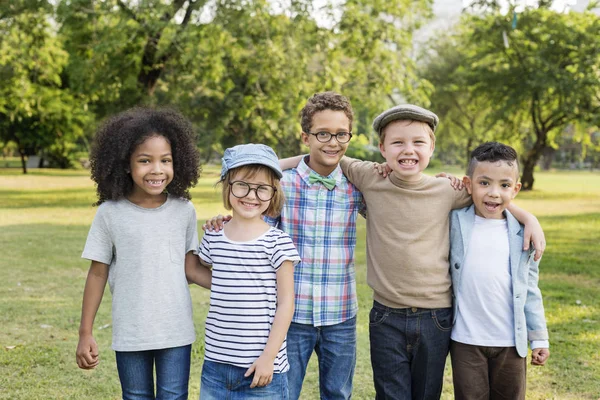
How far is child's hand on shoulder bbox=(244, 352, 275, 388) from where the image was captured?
237cm

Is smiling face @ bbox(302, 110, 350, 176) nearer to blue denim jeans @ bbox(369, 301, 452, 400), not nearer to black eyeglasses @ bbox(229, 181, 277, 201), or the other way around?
black eyeglasses @ bbox(229, 181, 277, 201)

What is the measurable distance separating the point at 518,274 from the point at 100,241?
68.0 inches

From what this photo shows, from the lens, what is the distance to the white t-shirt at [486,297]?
2.78 metres

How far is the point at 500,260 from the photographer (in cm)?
281

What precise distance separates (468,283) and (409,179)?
0.51 metres

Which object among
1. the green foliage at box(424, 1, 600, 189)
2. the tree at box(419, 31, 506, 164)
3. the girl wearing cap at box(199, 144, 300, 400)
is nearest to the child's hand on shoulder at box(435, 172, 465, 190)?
the girl wearing cap at box(199, 144, 300, 400)

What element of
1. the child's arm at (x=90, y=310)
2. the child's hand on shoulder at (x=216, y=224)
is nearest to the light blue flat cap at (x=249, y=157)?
the child's hand on shoulder at (x=216, y=224)

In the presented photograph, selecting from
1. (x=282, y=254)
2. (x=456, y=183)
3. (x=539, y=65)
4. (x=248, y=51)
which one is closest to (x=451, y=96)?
(x=539, y=65)

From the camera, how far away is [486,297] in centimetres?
280

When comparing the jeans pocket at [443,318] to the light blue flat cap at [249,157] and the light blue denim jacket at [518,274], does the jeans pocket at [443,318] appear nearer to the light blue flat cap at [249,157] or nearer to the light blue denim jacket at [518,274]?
the light blue denim jacket at [518,274]

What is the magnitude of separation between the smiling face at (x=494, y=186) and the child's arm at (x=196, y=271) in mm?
1201

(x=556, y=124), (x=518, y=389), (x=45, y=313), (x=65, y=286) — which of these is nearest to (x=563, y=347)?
(x=518, y=389)

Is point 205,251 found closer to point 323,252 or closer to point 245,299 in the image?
point 245,299

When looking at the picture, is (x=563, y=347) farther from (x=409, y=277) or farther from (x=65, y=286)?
(x=65, y=286)
